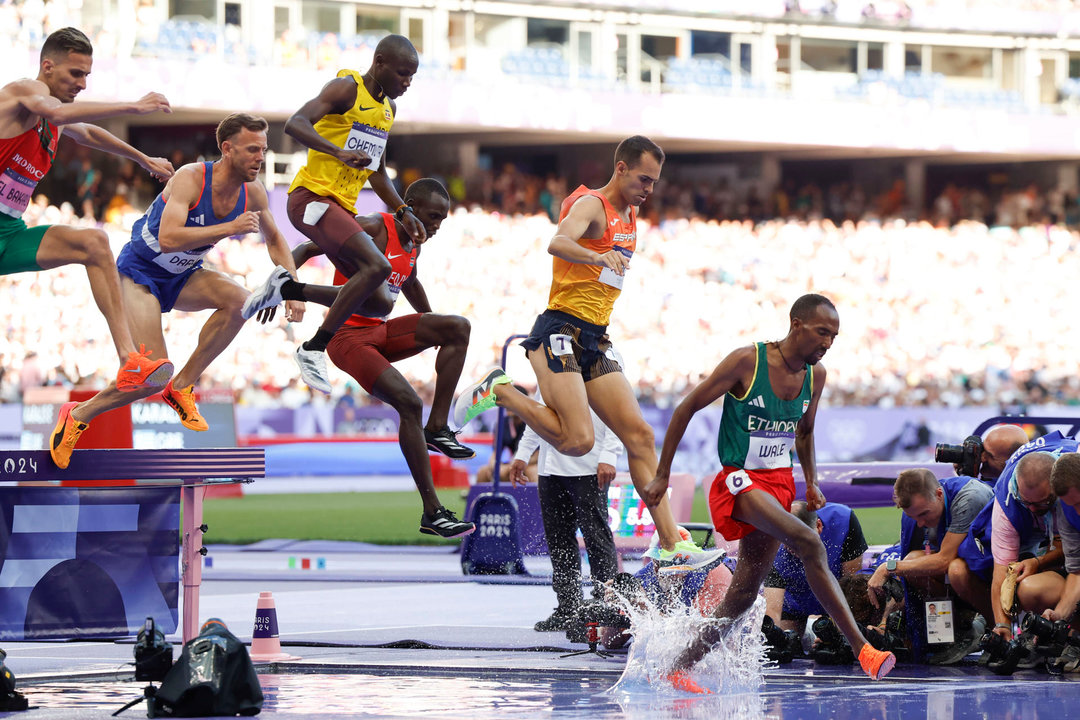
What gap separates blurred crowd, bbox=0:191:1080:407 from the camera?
27781mm

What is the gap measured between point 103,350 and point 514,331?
8.27m

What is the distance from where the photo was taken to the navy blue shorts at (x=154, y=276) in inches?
344

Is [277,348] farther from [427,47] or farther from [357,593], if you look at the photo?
[357,593]

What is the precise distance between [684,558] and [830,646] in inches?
52.7

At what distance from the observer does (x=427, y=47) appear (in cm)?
3747

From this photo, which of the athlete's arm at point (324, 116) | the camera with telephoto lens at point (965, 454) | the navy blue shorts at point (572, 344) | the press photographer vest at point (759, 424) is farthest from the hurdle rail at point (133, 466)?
the camera with telephoto lens at point (965, 454)

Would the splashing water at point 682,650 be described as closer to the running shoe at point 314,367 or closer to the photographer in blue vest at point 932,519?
the photographer in blue vest at point 932,519

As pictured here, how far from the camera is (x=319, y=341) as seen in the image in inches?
336

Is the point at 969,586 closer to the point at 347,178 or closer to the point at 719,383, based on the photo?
the point at 719,383

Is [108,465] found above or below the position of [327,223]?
below

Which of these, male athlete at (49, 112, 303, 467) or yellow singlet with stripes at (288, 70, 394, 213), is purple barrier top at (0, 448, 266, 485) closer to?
male athlete at (49, 112, 303, 467)

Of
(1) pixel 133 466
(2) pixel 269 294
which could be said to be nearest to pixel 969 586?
(2) pixel 269 294

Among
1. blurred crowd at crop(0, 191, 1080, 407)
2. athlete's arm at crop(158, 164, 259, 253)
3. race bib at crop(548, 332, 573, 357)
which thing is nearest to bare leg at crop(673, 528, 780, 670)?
race bib at crop(548, 332, 573, 357)

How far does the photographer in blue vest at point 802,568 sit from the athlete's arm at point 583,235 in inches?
79.7
